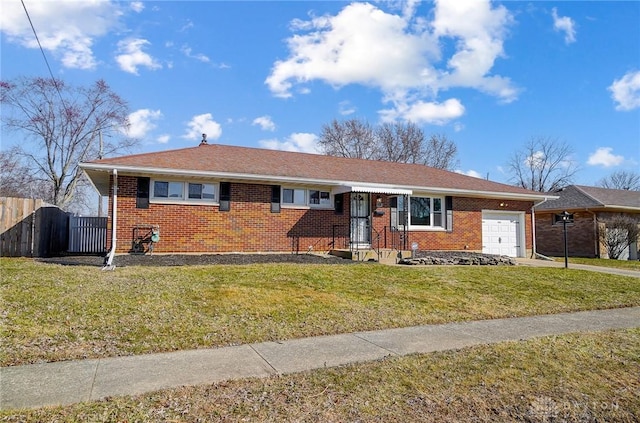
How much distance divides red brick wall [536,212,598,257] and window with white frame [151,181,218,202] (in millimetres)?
19775

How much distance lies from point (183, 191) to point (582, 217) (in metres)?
21.4

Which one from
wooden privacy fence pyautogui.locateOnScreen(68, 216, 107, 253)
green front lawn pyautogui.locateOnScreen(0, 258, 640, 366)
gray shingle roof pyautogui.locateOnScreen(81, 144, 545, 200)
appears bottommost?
green front lawn pyautogui.locateOnScreen(0, 258, 640, 366)

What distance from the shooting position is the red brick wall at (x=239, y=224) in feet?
40.8

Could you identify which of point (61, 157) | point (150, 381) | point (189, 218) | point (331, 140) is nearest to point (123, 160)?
point (189, 218)

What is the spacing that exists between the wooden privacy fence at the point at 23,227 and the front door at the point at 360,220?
10.4m

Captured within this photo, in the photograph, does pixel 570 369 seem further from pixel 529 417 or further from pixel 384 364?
pixel 384 364

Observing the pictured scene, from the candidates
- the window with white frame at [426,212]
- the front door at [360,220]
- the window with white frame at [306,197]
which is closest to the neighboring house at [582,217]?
the window with white frame at [426,212]

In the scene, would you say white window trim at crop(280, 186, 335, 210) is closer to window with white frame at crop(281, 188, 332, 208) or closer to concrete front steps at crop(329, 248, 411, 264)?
window with white frame at crop(281, 188, 332, 208)

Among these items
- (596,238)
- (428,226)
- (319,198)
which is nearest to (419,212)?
(428,226)

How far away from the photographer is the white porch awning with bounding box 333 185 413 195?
46.1ft

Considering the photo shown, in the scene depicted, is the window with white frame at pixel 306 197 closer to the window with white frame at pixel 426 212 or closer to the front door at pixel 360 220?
the front door at pixel 360 220

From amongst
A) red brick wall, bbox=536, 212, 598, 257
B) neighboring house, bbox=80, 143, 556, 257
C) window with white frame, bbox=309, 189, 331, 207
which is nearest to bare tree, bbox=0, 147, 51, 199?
neighboring house, bbox=80, 143, 556, 257

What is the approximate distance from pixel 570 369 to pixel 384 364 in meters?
2.01

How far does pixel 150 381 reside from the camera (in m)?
3.87
